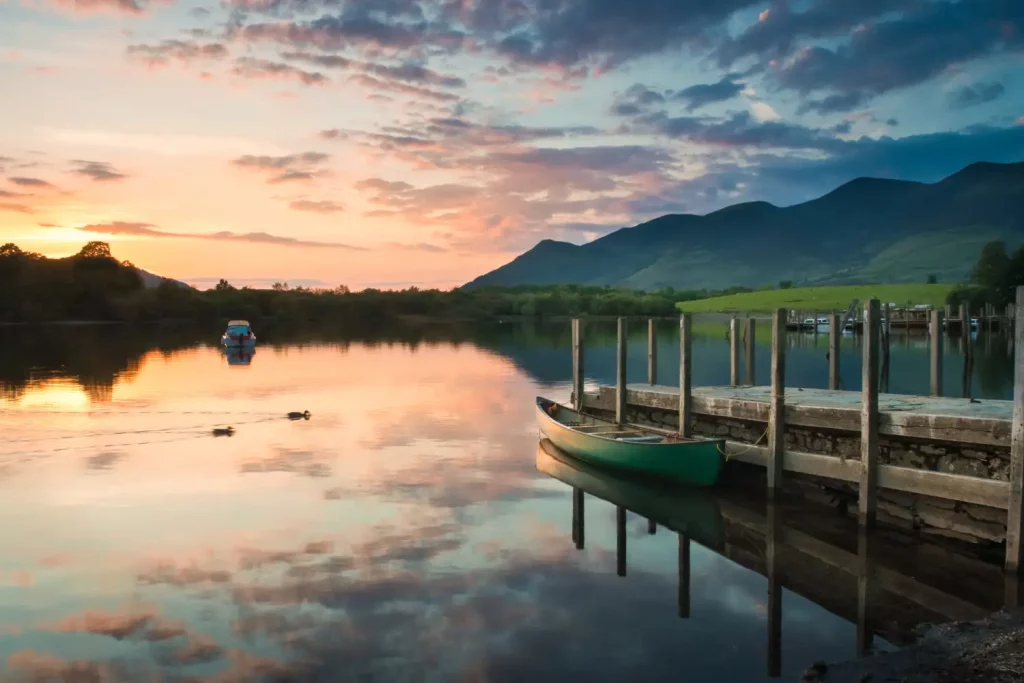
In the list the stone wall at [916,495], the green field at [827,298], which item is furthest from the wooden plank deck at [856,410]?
the green field at [827,298]

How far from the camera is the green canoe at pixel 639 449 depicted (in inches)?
718

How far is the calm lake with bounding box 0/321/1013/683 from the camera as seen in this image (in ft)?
33.9

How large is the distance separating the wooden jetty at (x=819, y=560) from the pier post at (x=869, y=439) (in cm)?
47

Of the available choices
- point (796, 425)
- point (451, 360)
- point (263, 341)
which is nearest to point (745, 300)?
point (263, 341)

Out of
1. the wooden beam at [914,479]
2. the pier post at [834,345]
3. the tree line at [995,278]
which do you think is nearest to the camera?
the wooden beam at [914,479]

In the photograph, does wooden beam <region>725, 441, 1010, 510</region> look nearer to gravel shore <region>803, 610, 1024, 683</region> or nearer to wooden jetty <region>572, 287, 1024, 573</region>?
wooden jetty <region>572, 287, 1024, 573</region>

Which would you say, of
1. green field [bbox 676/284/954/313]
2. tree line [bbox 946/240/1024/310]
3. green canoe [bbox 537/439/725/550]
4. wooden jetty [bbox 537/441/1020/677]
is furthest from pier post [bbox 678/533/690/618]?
green field [bbox 676/284/954/313]

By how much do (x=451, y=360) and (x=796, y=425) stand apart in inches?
1864

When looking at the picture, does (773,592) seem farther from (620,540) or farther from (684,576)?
(620,540)

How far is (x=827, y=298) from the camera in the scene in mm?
152500

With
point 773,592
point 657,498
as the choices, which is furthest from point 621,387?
point 773,592

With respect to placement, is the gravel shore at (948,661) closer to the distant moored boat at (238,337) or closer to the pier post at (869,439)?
the pier post at (869,439)

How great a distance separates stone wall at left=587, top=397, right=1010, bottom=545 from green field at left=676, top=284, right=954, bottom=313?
11271cm

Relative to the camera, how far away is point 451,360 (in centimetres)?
→ 6356
